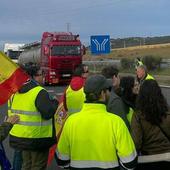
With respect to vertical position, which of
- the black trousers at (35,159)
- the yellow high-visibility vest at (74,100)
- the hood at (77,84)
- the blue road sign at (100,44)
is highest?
the hood at (77,84)

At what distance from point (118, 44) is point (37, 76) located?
441 ft

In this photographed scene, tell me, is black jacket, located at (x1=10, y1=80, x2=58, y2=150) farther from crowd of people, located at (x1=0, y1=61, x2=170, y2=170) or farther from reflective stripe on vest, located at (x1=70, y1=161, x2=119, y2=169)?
reflective stripe on vest, located at (x1=70, y1=161, x2=119, y2=169)

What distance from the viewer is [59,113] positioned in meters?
9.08

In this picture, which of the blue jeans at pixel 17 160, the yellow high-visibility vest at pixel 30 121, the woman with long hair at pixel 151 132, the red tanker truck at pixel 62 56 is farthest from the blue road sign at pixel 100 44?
the woman with long hair at pixel 151 132

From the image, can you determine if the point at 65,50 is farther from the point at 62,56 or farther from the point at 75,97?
the point at 75,97

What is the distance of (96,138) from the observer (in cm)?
482

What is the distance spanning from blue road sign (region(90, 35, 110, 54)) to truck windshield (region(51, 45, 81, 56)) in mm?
5824

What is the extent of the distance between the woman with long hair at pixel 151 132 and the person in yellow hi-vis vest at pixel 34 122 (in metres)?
1.46

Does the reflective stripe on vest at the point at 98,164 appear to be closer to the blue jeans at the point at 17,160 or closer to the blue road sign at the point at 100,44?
the blue jeans at the point at 17,160

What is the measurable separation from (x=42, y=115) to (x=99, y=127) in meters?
2.11

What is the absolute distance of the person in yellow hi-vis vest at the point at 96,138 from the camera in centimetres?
472

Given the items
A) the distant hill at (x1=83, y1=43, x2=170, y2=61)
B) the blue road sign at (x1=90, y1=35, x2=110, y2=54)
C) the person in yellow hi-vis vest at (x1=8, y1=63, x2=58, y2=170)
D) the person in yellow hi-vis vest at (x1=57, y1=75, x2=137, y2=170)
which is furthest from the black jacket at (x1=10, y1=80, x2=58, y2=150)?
the distant hill at (x1=83, y1=43, x2=170, y2=61)

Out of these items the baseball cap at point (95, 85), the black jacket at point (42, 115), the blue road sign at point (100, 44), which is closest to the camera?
the baseball cap at point (95, 85)

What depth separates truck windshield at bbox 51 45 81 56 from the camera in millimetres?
38812
